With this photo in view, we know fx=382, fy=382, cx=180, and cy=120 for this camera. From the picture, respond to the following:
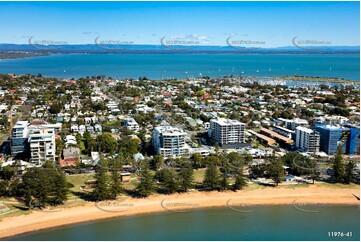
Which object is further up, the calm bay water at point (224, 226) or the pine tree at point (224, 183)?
the pine tree at point (224, 183)

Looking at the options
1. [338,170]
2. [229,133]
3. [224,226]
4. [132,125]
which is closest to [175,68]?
[132,125]

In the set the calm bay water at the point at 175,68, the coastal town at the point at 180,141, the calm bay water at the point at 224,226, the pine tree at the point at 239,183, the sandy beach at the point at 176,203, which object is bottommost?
the calm bay water at the point at 224,226

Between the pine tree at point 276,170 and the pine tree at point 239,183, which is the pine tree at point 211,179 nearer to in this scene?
the pine tree at point 239,183

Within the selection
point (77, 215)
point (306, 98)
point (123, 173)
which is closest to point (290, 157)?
point (123, 173)

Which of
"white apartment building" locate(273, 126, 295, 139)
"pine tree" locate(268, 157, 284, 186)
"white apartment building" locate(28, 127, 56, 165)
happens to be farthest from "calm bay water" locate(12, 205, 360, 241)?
"white apartment building" locate(273, 126, 295, 139)

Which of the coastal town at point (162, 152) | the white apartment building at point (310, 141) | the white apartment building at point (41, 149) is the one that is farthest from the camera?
the white apartment building at point (310, 141)

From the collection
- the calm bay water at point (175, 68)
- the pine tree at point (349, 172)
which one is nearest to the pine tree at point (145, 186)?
the pine tree at point (349, 172)

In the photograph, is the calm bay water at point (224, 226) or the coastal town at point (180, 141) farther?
the coastal town at point (180, 141)

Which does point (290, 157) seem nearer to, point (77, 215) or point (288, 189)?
point (288, 189)
